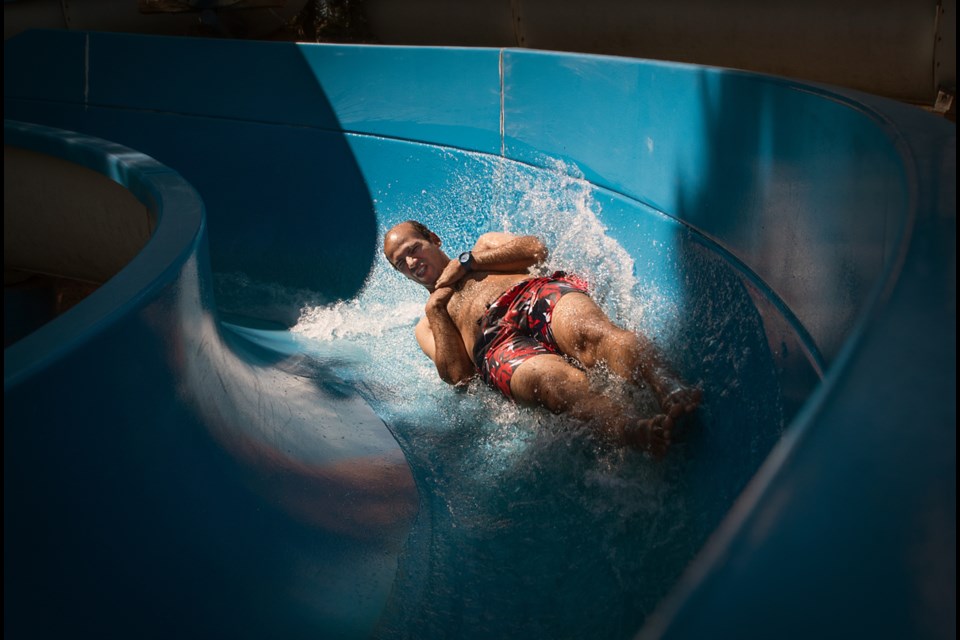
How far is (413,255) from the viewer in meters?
4.09

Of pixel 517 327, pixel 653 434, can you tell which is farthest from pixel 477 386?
pixel 653 434

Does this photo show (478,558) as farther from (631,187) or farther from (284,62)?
(284,62)

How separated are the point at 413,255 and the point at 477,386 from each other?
26.3 inches

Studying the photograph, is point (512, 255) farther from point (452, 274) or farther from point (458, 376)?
point (458, 376)

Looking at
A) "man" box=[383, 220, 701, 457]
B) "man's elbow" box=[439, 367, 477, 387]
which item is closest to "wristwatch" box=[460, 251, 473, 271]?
"man" box=[383, 220, 701, 457]

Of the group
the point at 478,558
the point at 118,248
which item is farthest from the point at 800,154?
the point at 118,248

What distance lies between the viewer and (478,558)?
2912mm

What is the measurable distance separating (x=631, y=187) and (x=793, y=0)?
2.70m

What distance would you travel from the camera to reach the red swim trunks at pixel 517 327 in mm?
3545

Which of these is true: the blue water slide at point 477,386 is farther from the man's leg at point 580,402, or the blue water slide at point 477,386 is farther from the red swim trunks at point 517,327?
the red swim trunks at point 517,327

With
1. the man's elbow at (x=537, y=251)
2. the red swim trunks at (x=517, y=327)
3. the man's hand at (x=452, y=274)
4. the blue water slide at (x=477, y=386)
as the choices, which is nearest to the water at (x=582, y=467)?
the blue water slide at (x=477, y=386)

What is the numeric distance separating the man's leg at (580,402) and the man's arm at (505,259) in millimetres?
689

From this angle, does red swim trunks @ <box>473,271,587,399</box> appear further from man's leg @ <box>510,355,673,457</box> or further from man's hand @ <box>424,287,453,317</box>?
man's hand @ <box>424,287,453,317</box>

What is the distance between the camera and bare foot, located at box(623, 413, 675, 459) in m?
2.84
